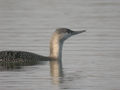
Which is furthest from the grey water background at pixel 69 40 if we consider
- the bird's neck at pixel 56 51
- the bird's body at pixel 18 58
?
the bird's body at pixel 18 58

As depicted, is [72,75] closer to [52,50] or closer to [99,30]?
[52,50]

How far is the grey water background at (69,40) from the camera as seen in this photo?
1436cm

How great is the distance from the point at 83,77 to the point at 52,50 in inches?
103

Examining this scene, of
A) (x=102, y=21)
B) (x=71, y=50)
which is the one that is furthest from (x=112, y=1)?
(x=71, y=50)

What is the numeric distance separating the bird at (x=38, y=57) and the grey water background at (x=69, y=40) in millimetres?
237

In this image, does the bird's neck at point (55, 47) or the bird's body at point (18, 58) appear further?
the bird's neck at point (55, 47)

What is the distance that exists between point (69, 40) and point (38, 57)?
295 cm

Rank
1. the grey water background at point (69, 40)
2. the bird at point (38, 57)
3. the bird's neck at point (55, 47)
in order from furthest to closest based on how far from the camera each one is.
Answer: the bird's neck at point (55, 47) < the bird at point (38, 57) < the grey water background at point (69, 40)

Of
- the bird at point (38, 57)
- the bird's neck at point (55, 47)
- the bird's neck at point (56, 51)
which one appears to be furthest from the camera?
the bird's neck at point (55, 47)

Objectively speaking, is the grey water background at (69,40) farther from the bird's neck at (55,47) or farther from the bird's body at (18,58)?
the bird's body at (18,58)

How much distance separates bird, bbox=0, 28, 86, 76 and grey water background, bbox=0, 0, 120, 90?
237mm

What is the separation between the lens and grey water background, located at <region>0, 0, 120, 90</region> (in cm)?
1436

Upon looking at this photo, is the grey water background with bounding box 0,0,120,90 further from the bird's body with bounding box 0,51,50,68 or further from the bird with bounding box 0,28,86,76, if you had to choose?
the bird's body with bounding box 0,51,50,68

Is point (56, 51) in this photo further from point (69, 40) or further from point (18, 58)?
point (69, 40)
